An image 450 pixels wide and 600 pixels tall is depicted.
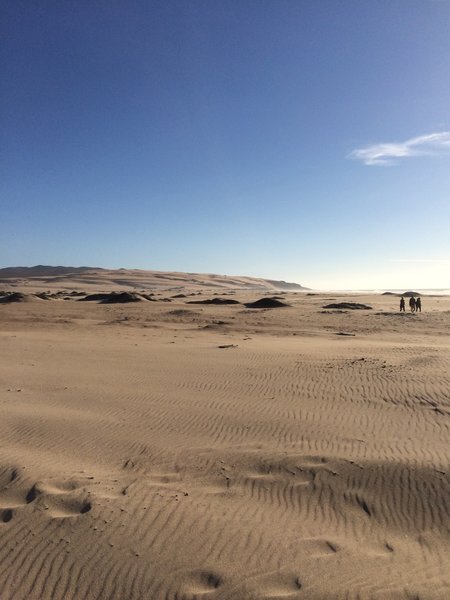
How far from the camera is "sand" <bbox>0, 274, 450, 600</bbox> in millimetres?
4035

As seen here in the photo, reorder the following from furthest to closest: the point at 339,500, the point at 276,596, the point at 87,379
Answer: the point at 87,379, the point at 339,500, the point at 276,596

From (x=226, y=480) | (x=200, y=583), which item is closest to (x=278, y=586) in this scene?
(x=200, y=583)

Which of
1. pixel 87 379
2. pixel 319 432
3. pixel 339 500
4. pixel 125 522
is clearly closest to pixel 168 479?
pixel 125 522

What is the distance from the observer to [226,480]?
5848 mm

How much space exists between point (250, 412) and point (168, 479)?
3.09 m

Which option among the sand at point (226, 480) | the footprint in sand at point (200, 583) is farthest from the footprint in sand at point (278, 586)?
the footprint in sand at point (200, 583)

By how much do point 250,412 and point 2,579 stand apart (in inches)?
207

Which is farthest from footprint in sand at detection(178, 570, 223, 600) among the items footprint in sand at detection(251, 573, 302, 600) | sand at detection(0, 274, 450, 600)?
footprint in sand at detection(251, 573, 302, 600)

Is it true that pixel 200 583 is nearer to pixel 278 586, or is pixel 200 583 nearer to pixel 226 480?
pixel 278 586

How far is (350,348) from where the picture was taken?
53.2 ft

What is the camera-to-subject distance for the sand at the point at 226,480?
4035 mm

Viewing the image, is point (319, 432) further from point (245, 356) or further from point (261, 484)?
point (245, 356)

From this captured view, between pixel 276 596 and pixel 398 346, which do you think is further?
pixel 398 346

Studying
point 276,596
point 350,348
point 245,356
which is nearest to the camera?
point 276,596
